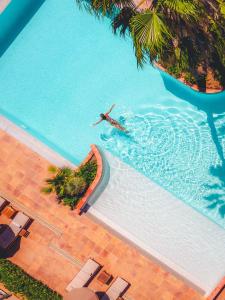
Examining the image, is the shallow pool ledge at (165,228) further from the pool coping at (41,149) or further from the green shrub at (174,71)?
the green shrub at (174,71)

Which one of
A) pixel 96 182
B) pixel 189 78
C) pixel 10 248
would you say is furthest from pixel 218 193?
pixel 10 248

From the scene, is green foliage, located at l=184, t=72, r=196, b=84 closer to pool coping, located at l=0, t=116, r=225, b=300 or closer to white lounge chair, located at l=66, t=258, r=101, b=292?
pool coping, located at l=0, t=116, r=225, b=300

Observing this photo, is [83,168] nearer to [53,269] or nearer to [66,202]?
[66,202]

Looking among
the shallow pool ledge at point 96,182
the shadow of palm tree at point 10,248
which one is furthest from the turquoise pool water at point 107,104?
the shadow of palm tree at point 10,248

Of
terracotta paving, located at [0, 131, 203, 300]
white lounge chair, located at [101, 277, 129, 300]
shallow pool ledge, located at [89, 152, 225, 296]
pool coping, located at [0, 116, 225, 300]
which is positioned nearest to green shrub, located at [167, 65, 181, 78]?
shallow pool ledge, located at [89, 152, 225, 296]

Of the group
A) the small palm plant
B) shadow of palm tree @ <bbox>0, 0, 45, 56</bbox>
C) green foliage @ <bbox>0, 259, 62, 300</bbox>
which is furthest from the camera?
shadow of palm tree @ <bbox>0, 0, 45, 56</bbox>

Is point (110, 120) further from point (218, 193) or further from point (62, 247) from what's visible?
point (62, 247)
